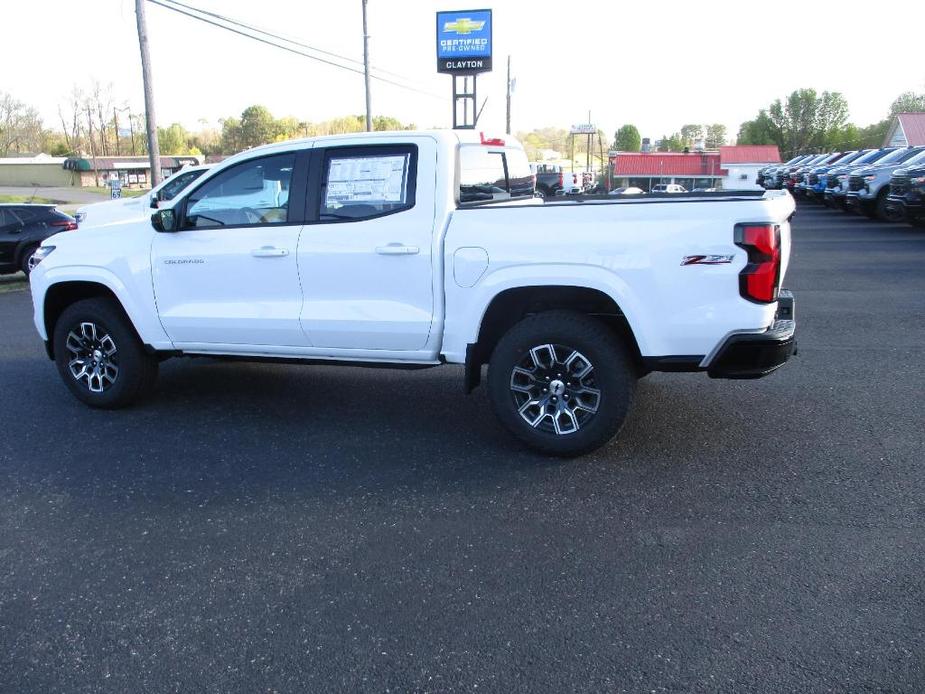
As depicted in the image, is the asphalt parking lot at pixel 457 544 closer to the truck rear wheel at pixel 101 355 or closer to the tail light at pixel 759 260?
the truck rear wheel at pixel 101 355

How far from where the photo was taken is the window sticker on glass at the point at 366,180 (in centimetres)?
523

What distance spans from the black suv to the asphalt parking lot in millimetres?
9747

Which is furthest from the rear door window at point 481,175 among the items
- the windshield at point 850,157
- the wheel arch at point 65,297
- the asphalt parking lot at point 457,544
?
the windshield at point 850,157

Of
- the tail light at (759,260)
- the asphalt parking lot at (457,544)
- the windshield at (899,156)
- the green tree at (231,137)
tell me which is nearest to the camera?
the asphalt parking lot at (457,544)

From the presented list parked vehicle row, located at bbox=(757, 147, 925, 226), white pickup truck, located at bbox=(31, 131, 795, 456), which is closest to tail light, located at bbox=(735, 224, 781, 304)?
white pickup truck, located at bbox=(31, 131, 795, 456)

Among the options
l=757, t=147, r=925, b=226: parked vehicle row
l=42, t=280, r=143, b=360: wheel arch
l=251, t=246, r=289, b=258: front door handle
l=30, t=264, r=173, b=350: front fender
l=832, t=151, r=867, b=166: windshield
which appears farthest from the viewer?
l=832, t=151, r=867, b=166: windshield

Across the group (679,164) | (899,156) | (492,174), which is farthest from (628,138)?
(492,174)

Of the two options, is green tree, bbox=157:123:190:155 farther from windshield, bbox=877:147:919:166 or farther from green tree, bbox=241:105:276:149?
windshield, bbox=877:147:919:166

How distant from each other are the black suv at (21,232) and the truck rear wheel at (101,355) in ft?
30.2

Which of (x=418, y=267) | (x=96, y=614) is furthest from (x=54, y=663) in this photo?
(x=418, y=267)

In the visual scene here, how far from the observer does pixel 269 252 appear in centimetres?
540

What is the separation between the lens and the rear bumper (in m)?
4.46

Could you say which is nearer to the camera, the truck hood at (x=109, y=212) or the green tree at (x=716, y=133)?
the truck hood at (x=109, y=212)

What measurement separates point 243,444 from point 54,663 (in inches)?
94.1
